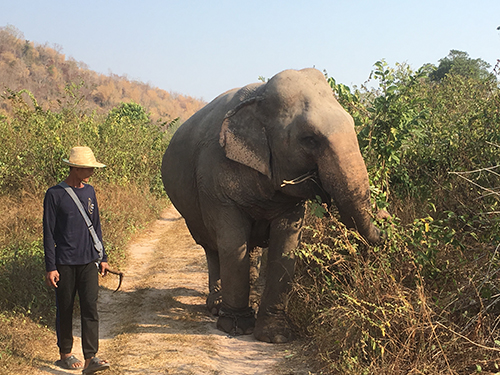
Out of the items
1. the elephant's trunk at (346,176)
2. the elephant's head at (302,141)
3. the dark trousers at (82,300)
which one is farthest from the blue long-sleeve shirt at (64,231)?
the elephant's trunk at (346,176)

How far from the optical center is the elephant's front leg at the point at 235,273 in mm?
5969

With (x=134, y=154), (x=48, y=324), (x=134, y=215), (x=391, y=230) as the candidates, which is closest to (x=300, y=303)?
(x=391, y=230)

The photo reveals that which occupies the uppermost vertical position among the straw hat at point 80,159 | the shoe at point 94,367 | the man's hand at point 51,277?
the straw hat at point 80,159

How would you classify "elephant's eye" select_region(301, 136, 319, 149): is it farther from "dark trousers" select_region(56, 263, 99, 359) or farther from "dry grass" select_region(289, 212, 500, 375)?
"dark trousers" select_region(56, 263, 99, 359)

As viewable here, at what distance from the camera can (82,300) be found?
498cm

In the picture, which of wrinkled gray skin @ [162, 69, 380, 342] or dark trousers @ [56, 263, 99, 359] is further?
wrinkled gray skin @ [162, 69, 380, 342]

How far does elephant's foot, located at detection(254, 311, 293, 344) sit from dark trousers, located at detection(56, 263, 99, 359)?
6.05ft

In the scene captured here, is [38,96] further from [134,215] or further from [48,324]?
[48,324]

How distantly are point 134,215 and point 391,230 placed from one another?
8363mm

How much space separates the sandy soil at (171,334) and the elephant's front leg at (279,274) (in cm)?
25

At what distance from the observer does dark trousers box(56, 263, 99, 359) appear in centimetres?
491

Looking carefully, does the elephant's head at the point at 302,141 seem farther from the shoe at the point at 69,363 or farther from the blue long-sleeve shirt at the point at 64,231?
the shoe at the point at 69,363

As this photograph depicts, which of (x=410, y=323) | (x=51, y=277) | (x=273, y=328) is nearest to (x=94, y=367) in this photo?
(x=51, y=277)

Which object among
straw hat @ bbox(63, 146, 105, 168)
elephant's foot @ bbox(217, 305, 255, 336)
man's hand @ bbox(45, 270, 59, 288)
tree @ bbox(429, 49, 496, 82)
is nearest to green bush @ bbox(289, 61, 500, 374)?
elephant's foot @ bbox(217, 305, 255, 336)
